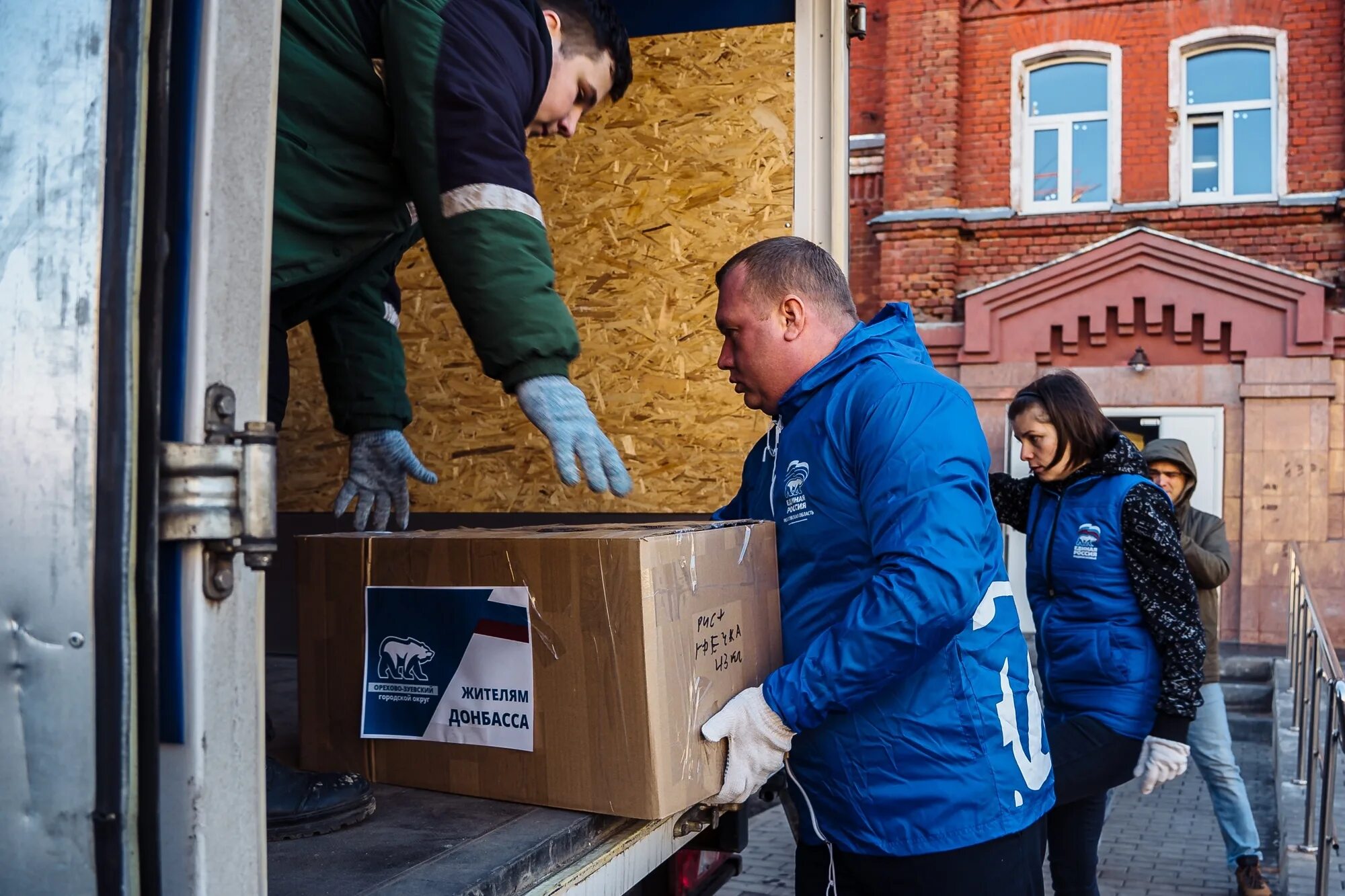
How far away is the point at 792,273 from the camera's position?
7.78 feet

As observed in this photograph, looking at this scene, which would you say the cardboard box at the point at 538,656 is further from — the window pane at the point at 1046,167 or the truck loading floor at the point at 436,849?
the window pane at the point at 1046,167

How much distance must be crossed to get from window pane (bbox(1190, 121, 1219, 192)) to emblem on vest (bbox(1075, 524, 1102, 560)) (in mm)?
10649

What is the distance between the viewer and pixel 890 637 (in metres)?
2.01

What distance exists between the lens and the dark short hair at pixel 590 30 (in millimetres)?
3059

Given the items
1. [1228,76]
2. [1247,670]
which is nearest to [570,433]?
[1247,670]

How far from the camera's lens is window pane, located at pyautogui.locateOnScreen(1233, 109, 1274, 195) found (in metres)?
12.9

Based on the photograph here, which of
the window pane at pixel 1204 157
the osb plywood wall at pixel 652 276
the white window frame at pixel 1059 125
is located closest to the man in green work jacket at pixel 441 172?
the osb plywood wall at pixel 652 276

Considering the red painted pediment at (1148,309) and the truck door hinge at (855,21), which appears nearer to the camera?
the truck door hinge at (855,21)

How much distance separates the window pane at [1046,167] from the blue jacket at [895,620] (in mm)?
12017

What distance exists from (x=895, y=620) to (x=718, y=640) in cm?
29

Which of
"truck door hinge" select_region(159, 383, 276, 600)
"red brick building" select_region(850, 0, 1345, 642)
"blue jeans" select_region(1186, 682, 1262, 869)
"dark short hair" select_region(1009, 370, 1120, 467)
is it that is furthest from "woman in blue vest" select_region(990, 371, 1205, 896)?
"red brick building" select_region(850, 0, 1345, 642)

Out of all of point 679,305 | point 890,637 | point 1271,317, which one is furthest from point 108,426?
point 1271,317

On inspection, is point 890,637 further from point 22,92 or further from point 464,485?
point 464,485

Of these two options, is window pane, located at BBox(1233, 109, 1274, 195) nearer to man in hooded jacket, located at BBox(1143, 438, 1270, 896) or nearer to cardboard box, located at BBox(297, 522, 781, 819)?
man in hooded jacket, located at BBox(1143, 438, 1270, 896)
